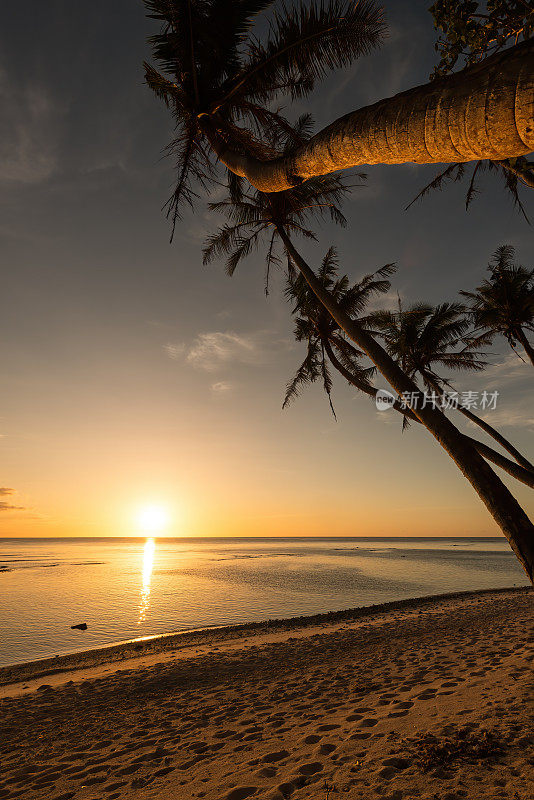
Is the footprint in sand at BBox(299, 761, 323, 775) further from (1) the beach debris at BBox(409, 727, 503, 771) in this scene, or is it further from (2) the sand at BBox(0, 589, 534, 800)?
(1) the beach debris at BBox(409, 727, 503, 771)

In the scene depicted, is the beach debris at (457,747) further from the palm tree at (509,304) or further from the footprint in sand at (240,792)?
the palm tree at (509,304)

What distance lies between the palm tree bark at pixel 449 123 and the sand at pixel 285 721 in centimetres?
Result: 428

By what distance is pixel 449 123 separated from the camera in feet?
6.48

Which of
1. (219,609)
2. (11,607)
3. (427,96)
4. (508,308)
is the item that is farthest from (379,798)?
(11,607)

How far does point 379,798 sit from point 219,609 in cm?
1809

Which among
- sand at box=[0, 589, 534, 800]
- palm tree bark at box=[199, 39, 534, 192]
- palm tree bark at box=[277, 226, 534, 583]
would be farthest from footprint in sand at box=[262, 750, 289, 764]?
palm tree bark at box=[199, 39, 534, 192]

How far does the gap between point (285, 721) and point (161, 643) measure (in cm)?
921

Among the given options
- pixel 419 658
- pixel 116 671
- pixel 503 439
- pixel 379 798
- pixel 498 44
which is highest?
pixel 498 44

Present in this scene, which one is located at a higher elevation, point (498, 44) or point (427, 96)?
point (498, 44)

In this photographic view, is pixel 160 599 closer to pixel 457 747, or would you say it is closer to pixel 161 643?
pixel 161 643

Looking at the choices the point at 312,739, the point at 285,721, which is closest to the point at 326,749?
the point at 312,739

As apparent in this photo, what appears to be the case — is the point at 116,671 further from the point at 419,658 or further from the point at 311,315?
the point at 311,315

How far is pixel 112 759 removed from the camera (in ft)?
15.5

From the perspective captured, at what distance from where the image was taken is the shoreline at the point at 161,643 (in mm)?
10492
